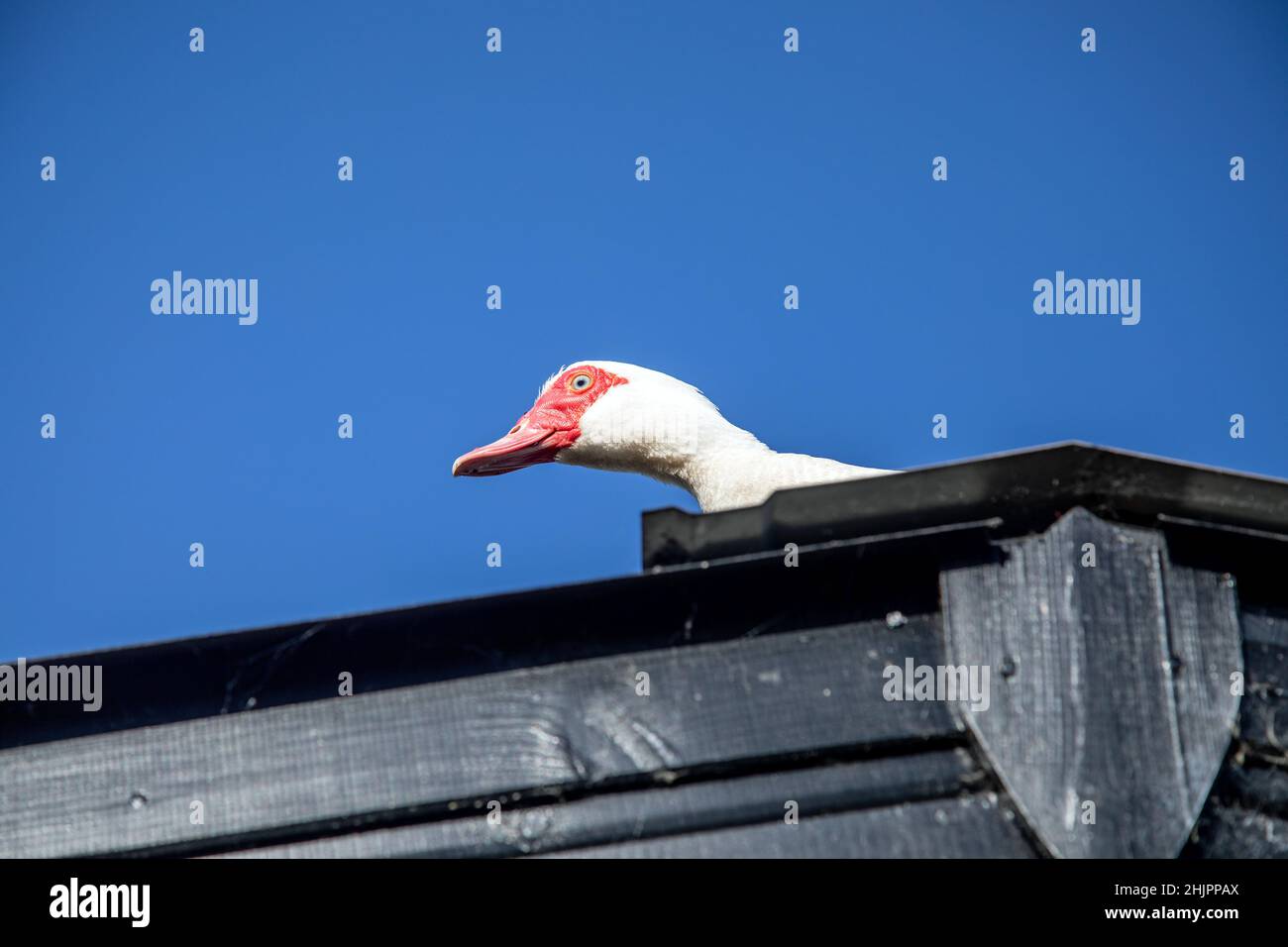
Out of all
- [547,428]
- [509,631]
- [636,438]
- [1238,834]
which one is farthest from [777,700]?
[547,428]

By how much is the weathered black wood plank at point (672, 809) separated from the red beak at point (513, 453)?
4513 millimetres

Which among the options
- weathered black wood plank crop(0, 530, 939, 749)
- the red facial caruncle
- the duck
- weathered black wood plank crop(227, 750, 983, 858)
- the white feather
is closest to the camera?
weathered black wood plank crop(227, 750, 983, 858)

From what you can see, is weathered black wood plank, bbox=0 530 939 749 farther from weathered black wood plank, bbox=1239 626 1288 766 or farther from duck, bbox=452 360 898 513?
duck, bbox=452 360 898 513

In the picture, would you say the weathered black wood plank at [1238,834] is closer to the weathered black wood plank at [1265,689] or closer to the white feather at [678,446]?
the weathered black wood plank at [1265,689]

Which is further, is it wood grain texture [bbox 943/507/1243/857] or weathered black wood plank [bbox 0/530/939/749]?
weathered black wood plank [bbox 0/530/939/749]

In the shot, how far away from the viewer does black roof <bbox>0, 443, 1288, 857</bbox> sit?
2.17m

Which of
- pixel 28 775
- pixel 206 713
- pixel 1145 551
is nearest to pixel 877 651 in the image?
pixel 1145 551

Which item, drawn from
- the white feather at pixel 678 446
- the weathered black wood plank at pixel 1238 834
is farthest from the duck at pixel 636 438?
the weathered black wood plank at pixel 1238 834

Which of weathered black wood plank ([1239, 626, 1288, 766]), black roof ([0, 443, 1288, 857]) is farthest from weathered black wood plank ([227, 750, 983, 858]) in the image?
weathered black wood plank ([1239, 626, 1288, 766])

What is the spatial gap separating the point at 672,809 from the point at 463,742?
0.33m

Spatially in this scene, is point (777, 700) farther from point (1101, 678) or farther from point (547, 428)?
point (547, 428)
